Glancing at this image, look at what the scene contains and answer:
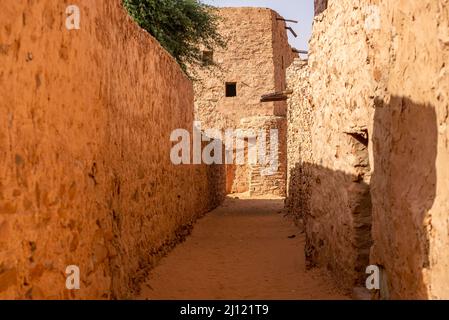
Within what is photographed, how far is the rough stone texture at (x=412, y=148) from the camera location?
304cm

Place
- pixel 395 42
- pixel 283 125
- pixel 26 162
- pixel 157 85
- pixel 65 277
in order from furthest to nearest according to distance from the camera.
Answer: pixel 283 125, pixel 157 85, pixel 395 42, pixel 65 277, pixel 26 162

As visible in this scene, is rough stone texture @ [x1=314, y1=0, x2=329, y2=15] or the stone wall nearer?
the stone wall

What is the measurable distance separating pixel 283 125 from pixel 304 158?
41.9 feet

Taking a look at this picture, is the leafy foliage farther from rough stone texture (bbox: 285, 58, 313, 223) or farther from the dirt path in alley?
the dirt path in alley

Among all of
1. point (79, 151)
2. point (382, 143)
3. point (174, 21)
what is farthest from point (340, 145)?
point (174, 21)

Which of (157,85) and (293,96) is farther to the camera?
(293,96)

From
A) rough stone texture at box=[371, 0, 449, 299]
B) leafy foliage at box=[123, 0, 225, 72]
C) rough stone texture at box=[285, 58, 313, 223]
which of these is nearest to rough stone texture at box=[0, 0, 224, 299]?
rough stone texture at box=[371, 0, 449, 299]

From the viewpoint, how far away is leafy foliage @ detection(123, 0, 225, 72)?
12.9m

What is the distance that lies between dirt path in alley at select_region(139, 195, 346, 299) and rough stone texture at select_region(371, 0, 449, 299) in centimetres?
173

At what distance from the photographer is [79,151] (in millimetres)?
3994

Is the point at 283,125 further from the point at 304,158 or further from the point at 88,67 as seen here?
the point at 88,67

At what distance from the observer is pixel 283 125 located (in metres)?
23.3

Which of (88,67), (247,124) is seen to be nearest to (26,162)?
(88,67)

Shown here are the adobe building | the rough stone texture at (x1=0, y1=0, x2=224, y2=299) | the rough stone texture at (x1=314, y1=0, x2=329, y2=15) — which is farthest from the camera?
the adobe building
